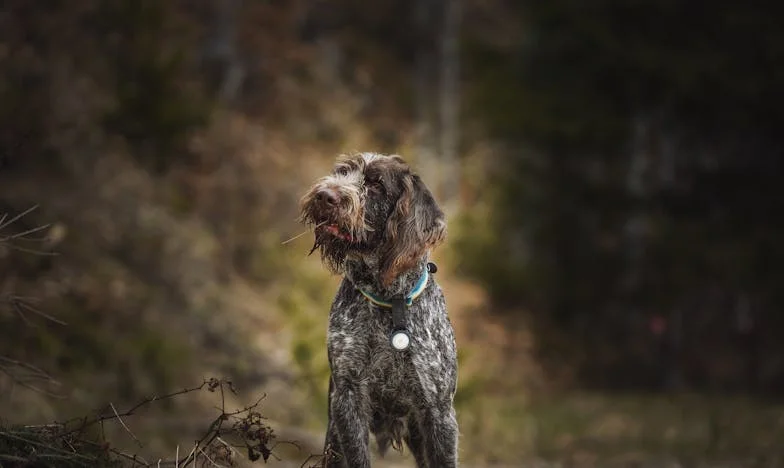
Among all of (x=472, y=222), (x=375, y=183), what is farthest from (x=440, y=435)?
(x=472, y=222)

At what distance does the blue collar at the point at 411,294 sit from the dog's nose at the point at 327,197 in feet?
2.03

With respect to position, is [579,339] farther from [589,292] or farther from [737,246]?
[737,246]

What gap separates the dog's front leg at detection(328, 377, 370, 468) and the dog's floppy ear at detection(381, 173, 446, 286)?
58 cm

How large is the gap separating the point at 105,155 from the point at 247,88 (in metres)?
9.01

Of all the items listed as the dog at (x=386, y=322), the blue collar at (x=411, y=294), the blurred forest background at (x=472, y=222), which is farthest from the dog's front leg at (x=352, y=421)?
the blurred forest background at (x=472, y=222)

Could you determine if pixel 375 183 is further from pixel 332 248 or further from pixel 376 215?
pixel 332 248

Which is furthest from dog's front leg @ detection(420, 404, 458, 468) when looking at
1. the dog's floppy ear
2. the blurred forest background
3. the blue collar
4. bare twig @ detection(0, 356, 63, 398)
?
the blurred forest background

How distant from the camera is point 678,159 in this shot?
17391 millimetres

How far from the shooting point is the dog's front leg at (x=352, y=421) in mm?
4758

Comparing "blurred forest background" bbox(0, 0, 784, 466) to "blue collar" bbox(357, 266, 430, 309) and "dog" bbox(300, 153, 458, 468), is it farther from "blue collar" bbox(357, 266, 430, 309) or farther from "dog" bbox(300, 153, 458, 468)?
"blue collar" bbox(357, 266, 430, 309)

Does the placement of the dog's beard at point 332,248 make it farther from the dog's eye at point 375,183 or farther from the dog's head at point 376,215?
the dog's eye at point 375,183

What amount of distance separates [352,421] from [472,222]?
1561 centimetres

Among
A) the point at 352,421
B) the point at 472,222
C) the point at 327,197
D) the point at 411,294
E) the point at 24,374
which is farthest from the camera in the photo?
the point at 472,222

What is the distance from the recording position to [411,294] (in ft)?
16.1
